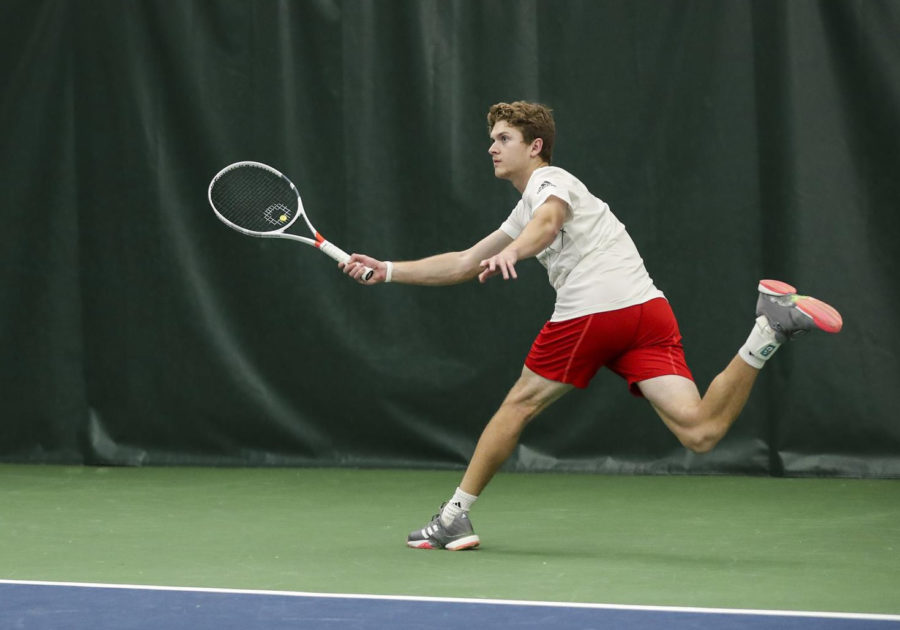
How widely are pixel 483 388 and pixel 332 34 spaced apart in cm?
185

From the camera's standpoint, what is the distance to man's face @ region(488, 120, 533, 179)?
4.77 m

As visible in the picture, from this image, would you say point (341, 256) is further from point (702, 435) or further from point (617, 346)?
point (702, 435)

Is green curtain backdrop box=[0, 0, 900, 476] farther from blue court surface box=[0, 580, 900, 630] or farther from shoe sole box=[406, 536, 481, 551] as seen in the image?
blue court surface box=[0, 580, 900, 630]

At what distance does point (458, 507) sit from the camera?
4.77 meters

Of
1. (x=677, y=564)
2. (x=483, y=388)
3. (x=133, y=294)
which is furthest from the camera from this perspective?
(x=133, y=294)

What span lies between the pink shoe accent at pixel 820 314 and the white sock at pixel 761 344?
0.11 meters

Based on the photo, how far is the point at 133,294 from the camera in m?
7.58

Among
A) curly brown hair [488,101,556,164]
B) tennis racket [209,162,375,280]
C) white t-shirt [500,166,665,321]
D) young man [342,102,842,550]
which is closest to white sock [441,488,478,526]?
young man [342,102,842,550]

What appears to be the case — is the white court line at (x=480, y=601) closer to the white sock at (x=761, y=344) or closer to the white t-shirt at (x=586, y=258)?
the white sock at (x=761, y=344)

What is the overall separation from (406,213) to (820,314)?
10.7 feet

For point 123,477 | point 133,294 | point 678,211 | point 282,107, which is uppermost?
point 282,107

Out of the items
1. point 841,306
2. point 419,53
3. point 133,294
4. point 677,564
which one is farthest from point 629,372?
point 133,294

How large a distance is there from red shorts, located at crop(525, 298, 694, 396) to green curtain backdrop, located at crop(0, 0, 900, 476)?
85.7 inches

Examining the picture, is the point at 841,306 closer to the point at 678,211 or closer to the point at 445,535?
the point at 678,211
